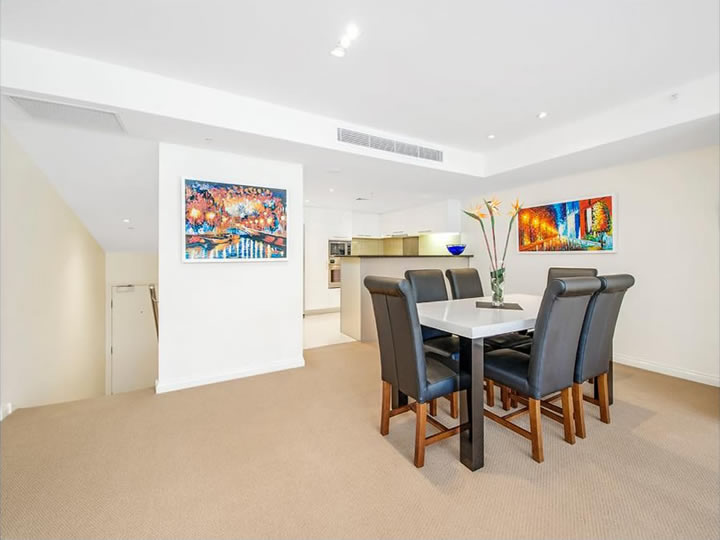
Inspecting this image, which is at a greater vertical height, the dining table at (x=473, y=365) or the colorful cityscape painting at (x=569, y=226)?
the colorful cityscape painting at (x=569, y=226)

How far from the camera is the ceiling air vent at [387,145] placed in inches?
131

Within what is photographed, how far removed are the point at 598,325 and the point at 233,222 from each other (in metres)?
3.12

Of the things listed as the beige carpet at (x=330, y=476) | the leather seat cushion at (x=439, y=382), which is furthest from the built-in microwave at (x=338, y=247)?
the leather seat cushion at (x=439, y=382)

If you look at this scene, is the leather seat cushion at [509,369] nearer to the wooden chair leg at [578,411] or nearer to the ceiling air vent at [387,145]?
the wooden chair leg at [578,411]

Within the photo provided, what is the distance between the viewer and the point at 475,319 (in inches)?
82.7

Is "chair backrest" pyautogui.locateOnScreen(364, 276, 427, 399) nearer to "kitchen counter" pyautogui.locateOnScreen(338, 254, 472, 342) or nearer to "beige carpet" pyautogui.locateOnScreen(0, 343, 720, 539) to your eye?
"beige carpet" pyautogui.locateOnScreen(0, 343, 720, 539)

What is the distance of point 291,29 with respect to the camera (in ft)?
6.69

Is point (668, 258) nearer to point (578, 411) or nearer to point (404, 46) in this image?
point (578, 411)

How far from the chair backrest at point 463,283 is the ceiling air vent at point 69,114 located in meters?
3.14

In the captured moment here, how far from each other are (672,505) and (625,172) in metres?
3.34

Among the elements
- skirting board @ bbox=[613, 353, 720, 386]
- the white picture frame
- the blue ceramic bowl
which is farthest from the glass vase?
the blue ceramic bowl

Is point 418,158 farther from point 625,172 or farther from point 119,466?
point 119,466

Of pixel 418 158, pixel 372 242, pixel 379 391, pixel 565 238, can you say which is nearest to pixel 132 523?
pixel 379 391

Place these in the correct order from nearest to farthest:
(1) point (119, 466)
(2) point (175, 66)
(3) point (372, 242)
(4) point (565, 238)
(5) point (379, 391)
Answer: (1) point (119, 466) → (2) point (175, 66) → (5) point (379, 391) → (4) point (565, 238) → (3) point (372, 242)
